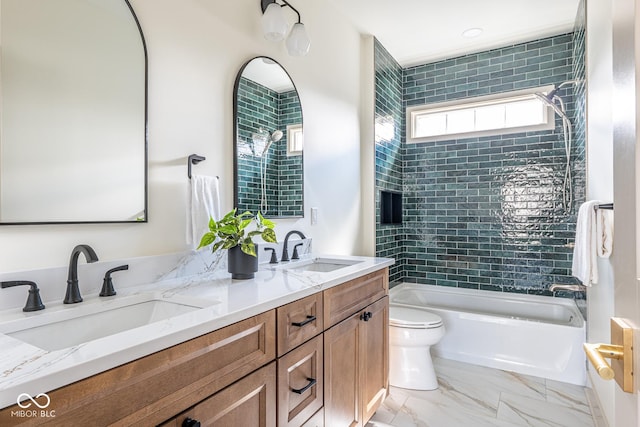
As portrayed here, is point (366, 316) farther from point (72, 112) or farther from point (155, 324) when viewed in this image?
point (72, 112)

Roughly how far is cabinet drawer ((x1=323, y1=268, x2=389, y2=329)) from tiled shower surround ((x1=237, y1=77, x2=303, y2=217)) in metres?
0.64

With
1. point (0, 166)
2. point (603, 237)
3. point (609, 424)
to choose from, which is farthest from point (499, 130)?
point (0, 166)

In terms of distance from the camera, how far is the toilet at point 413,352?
246cm

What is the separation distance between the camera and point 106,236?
1.27 metres

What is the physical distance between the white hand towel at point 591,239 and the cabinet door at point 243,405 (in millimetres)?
1784

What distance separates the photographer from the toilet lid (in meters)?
2.48

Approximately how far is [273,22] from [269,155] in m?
0.68

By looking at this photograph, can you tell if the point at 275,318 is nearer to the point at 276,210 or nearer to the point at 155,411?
the point at 155,411

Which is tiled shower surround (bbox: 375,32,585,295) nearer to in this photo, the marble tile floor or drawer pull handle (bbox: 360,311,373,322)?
the marble tile floor

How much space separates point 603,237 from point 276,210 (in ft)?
5.71

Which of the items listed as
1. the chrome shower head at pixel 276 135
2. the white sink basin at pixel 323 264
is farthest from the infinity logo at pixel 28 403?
the chrome shower head at pixel 276 135

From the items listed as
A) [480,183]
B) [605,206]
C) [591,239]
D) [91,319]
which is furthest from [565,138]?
[91,319]

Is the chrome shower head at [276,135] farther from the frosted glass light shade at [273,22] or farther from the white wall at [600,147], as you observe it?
the white wall at [600,147]

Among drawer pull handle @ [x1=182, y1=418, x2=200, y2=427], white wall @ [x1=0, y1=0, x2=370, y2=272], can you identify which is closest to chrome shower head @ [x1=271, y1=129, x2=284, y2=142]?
white wall @ [x1=0, y1=0, x2=370, y2=272]
